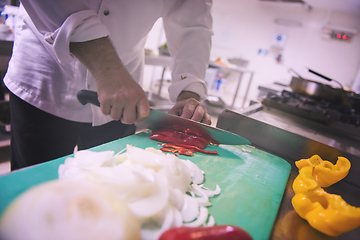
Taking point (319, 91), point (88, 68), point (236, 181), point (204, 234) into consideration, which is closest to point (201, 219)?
point (204, 234)

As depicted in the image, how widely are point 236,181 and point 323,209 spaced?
31 cm

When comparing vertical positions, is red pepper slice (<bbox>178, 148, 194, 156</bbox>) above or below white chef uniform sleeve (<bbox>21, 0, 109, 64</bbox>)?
below

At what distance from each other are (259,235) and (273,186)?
1.02 ft

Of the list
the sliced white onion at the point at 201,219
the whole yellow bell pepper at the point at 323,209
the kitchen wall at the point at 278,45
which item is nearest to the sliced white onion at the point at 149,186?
the sliced white onion at the point at 201,219

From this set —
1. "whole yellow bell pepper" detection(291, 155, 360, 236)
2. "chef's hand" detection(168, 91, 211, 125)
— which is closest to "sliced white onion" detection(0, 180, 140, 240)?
"whole yellow bell pepper" detection(291, 155, 360, 236)

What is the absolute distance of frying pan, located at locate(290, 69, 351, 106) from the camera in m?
2.01

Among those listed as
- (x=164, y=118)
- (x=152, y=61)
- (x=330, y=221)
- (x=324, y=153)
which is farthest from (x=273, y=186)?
(x=152, y=61)

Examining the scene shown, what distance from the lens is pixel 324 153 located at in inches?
45.4

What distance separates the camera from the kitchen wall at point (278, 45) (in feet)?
22.7

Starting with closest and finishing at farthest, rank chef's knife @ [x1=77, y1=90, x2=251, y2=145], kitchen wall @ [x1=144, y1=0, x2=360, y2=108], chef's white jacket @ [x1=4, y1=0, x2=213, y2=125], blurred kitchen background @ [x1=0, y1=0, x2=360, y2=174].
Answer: chef's white jacket @ [x1=4, y1=0, x2=213, y2=125] < chef's knife @ [x1=77, y1=90, x2=251, y2=145] < blurred kitchen background @ [x1=0, y1=0, x2=360, y2=174] < kitchen wall @ [x1=144, y1=0, x2=360, y2=108]

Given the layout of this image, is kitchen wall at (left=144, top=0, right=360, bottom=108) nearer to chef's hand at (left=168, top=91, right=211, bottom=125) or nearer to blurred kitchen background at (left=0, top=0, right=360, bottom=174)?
blurred kitchen background at (left=0, top=0, right=360, bottom=174)

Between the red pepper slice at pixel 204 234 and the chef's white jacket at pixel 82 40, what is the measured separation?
2.42 feet

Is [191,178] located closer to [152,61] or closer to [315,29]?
[152,61]

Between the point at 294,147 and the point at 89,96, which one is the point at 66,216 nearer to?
the point at 89,96
